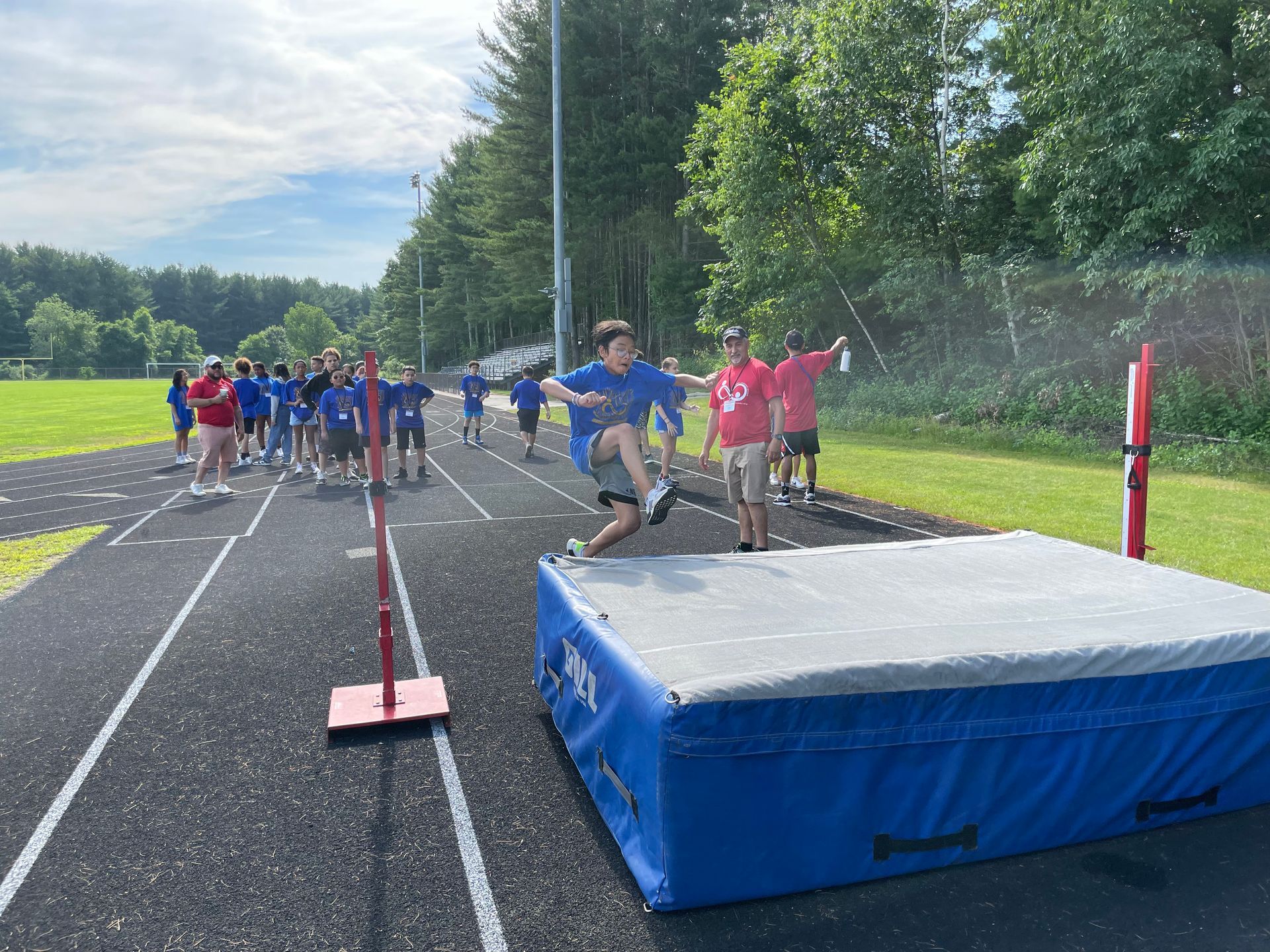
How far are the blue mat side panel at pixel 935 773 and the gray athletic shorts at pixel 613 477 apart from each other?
3.29 m

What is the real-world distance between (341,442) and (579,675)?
11.2 m

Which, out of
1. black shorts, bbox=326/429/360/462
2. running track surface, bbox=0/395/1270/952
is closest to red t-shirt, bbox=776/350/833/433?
running track surface, bbox=0/395/1270/952

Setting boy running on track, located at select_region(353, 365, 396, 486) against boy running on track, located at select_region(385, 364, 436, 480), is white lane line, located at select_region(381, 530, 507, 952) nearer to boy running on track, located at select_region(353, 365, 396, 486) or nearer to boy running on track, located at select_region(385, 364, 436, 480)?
boy running on track, located at select_region(353, 365, 396, 486)

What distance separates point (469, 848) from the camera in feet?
11.8

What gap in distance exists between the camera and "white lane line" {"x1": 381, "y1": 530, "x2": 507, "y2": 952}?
119 inches

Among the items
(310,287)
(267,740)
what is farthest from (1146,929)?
(310,287)

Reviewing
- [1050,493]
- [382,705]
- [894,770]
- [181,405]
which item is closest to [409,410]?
[181,405]

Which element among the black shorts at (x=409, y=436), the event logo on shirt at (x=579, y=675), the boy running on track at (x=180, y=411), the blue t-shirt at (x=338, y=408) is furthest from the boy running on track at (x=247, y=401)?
the event logo on shirt at (x=579, y=675)

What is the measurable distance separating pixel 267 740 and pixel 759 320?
25614mm

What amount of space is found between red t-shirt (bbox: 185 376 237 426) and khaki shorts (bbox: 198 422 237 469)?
0.26 feet

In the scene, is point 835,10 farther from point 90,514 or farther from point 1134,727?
point 1134,727

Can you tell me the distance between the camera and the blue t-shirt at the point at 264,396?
1824 cm

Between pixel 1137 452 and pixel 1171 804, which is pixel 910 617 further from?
pixel 1137 452

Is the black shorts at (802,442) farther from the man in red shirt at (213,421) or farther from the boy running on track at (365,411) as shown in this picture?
the man in red shirt at (213,421)
